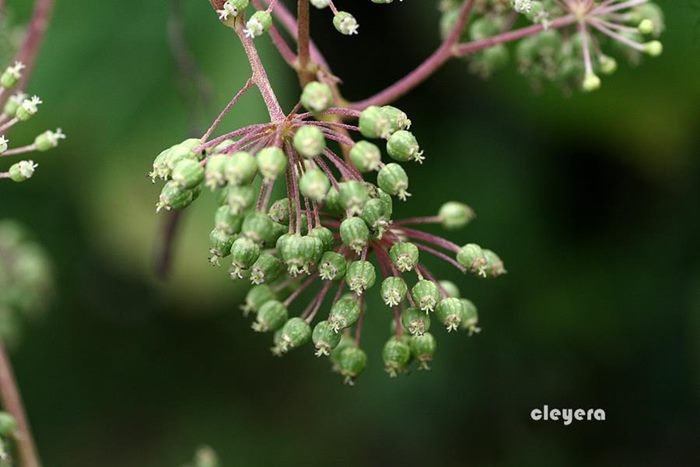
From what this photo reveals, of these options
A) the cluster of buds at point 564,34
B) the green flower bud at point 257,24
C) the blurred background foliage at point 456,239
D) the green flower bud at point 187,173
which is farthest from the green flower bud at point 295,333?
the blurred background foliage at point 456,239

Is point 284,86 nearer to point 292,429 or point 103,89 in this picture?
point 103,89

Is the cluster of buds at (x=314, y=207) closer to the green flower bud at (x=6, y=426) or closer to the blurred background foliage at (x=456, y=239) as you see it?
the green flower bud at (x=6, y=426)

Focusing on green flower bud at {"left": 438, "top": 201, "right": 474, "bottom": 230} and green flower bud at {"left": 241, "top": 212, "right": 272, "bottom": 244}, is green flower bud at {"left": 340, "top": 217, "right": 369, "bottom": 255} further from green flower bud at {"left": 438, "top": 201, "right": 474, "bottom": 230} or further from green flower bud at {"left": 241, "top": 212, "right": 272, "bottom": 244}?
green flower bud at {"left": 438, "top": 201, "right": 474, "bottom": 230}

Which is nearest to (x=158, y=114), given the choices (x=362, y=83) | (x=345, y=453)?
(x=362, y=83)

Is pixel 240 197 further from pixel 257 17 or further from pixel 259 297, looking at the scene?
pixel 259 297

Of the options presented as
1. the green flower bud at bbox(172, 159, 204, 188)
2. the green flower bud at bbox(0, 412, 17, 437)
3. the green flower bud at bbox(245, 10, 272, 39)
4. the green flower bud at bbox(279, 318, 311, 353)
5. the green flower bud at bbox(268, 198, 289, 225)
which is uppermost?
the green flower bud at bbox(245, 10, 272, 39)

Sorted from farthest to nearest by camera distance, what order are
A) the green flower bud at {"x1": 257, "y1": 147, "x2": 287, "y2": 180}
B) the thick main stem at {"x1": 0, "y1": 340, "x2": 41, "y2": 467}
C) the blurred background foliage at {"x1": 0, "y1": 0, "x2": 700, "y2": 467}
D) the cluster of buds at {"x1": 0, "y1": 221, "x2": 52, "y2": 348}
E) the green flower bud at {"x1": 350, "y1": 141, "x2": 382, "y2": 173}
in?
the blurred background foliage at {"x1": 0, "y1": 0, "x2": 700, "y2": 467} → the cluster of buds at {"x1": 0, "y1": 221, "x2": 52, "y2": 348} → the thick main stem at {"x1": 0, "y1": 340, "x2": 41, "y2": 467} → the green flower bud at {"x1": 350, "y1": 141, "x2": 382, "y2": 173} → the green flower bud at {"x1": 257, "y1": 147, "x2": 287, "y2": 180}

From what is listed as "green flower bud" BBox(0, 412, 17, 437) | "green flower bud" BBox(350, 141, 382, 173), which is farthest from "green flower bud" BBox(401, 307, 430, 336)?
"green flower bud" BBox(0, 412, 17, 437)
